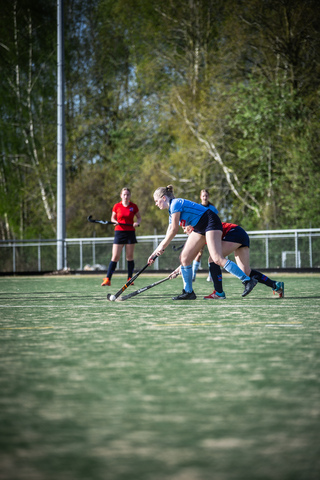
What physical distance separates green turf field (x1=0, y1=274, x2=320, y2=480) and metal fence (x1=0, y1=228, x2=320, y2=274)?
44.9ft

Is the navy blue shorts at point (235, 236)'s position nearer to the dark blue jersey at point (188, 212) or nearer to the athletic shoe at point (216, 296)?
the dark blue jersey at point (188, 212)

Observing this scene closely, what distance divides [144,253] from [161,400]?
2040cm

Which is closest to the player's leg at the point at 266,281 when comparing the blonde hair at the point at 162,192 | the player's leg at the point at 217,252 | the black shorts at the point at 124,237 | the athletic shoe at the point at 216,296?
the player's leg at the point at 217,252

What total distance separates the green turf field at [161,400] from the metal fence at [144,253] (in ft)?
44.9

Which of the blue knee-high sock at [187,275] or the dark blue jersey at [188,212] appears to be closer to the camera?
the dark blue jersey at [188,212]

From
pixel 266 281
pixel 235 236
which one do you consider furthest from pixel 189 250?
pixel 266 281

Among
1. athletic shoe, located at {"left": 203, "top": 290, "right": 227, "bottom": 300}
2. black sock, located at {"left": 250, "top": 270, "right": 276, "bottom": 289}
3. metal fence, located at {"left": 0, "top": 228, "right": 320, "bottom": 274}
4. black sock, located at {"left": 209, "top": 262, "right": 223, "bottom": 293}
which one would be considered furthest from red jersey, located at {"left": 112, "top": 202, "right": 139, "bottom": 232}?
metal fence, located at {"left": 0, "top": 228, "right": 320, "bottom": 274}

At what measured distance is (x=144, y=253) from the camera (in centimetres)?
2378

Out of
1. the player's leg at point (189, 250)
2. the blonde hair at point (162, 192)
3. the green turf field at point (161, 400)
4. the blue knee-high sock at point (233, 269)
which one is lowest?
the green turf field at point (161, 400)

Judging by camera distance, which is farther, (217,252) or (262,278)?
(262,278)

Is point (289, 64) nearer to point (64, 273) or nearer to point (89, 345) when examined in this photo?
point (64, 273)

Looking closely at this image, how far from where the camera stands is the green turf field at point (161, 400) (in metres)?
2.44

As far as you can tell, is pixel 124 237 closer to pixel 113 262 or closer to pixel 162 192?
pixel 113 262

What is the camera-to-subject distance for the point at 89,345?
208 inches
